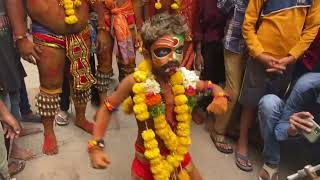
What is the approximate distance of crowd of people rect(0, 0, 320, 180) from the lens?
2.30 m

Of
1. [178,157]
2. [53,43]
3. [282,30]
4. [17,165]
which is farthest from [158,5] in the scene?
[17,165]

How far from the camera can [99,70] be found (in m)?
3.42

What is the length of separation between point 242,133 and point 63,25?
5.08 ft

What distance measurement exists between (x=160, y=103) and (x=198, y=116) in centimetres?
149

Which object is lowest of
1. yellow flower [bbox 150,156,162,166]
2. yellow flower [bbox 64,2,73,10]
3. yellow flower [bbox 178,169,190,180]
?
yellow flower [bbox 178,169,190,180]

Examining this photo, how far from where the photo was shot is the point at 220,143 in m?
3.38

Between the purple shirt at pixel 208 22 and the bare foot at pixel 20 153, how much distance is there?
1.58 meters

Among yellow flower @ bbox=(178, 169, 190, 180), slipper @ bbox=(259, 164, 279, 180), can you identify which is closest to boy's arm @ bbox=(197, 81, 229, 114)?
yellow flower @ bbox=(178, 169, 190, 180)

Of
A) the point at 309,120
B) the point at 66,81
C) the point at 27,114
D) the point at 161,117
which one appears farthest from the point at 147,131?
the point at 27,114

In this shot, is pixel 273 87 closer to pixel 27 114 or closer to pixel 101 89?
pixel 101 89

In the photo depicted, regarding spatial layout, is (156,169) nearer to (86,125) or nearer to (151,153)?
(151,153)

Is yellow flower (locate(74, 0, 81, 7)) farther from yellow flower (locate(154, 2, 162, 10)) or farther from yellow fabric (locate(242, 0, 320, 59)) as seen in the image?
yellow fabric (locate(242, 0, 320, 59))

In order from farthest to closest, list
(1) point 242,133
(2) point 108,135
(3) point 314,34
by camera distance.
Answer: (2) point 108,135 < (1) point 242,133 < (3) point 314,34

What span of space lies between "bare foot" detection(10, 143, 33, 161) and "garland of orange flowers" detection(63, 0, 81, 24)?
3.45ft
